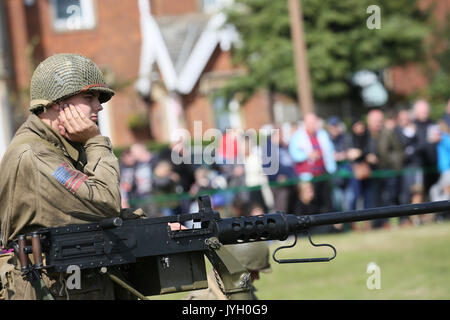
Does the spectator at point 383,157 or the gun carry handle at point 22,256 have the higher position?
the spectator at point 383,157

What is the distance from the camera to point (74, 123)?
482 cm

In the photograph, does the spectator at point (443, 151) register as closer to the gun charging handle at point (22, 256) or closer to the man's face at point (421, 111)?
the man's face at point (421, 111)

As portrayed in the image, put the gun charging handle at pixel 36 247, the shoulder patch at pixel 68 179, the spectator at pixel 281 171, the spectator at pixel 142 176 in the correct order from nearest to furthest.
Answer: the gun charging handle at pixel 36 247 → the shoulder patch at pixel 68 179 → the spectator at pixel 281 171 → the spectator at pixel 142 176

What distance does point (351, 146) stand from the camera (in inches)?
656

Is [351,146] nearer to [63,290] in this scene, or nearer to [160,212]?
[160,212]

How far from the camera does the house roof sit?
30406 millimetres

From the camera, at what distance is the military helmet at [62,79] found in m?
4.78

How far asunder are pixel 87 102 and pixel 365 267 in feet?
27.4

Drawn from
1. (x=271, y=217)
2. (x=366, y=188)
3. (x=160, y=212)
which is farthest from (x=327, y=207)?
(x=271, y=217)

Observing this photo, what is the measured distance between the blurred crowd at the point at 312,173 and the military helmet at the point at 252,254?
813 cm

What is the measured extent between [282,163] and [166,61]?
613 inches

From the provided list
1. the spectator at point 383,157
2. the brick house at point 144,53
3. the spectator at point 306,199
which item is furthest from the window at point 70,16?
the spectator at point 306,199

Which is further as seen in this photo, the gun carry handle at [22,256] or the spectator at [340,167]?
the spectator at [340,167]
